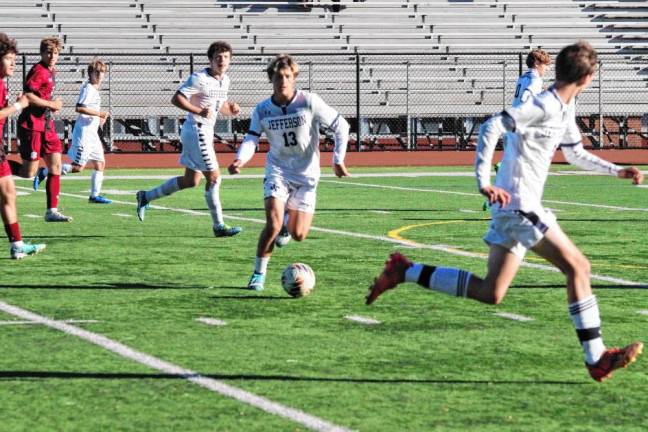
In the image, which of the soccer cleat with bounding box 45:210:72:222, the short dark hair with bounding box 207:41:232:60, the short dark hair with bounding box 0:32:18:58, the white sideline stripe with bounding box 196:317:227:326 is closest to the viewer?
the white sideline stripe with bounding box 196:317:227:326

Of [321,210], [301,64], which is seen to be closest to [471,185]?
[321,210]

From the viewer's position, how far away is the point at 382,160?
102ft

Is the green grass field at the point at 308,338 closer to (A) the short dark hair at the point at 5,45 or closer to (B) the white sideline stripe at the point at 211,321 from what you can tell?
(B) the white sideline stripe at the point at 211,321

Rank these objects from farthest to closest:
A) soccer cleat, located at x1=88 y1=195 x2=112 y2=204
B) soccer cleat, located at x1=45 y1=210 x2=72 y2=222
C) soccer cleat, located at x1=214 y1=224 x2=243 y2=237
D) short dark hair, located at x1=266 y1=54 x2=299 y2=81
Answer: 1. soccer cleat, located at x1=88 y1=195 x2=112 y2=204
2. soccer cleat, located at x1=45 y1=210 x2=72 y2=222
3. soccer cleat, located at x1=214 y1=224 x2=243 y2=237
4. short dark hair, located at x1=266 y1=54 x2=299 y2=81

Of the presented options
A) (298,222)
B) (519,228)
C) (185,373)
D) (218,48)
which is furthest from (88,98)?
(519,228)

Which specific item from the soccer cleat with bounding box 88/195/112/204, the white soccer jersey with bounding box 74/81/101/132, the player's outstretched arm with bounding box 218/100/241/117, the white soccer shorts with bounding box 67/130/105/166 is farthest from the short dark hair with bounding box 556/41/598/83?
the white soccer shorts with bounding box 67/130/105/166

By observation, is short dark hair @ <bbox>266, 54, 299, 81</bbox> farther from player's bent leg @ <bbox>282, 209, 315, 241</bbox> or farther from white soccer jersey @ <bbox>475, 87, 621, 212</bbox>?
white soccer jersey @ <bbox>475, 87, 621, 212</bbox>

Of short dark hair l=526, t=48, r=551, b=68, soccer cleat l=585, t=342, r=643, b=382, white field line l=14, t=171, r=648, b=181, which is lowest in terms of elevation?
white field line l=14, t=171, r=648, b=181

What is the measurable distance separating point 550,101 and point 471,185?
16225 millimetres

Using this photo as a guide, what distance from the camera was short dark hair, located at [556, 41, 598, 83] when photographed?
23.3 feet

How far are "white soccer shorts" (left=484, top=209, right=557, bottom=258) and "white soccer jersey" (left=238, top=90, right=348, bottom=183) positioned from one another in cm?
352

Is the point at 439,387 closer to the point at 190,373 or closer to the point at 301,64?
the point at 190,373

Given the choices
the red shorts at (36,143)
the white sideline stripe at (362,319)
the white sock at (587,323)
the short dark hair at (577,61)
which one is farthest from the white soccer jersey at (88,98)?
the white sock at (587,323)

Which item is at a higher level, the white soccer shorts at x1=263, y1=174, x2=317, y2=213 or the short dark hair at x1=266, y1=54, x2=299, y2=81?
the short dark hair at x1=266, y1=54, x2=299, y2=81
